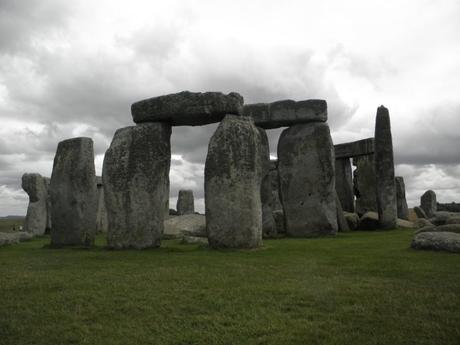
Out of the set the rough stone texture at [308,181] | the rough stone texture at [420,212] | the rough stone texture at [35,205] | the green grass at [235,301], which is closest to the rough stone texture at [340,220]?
the rough stone texture at [308,181]

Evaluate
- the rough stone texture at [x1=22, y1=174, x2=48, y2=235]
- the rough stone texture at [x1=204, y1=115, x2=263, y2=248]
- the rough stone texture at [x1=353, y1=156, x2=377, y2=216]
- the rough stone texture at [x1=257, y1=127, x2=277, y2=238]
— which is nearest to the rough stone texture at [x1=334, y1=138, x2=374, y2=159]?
the rough stone texture at [x1=353, y1=156, x2=377, y2=216]

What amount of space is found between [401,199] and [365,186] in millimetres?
2144

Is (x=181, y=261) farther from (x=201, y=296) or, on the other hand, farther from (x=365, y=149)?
(x=365, y=149)

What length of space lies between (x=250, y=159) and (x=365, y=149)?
1236cm

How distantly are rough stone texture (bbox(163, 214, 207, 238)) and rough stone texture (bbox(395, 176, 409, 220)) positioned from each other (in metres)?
11.2

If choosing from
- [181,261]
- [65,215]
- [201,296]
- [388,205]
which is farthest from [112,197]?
[388,205]

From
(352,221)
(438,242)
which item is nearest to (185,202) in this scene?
(352,221)

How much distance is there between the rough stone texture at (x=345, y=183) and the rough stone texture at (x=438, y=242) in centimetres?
1235

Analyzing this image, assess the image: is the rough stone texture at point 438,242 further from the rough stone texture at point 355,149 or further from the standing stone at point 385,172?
the rough stone texture at point 355,149

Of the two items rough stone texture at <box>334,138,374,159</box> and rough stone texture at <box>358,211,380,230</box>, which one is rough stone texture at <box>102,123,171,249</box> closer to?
rough stone texture at <box>358,211,380,230</box>

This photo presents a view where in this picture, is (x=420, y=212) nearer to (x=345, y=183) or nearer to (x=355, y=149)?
(x=345, y=183)

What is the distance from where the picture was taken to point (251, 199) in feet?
33.9

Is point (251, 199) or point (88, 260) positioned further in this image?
point (251, 199)

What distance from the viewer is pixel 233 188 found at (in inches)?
404
